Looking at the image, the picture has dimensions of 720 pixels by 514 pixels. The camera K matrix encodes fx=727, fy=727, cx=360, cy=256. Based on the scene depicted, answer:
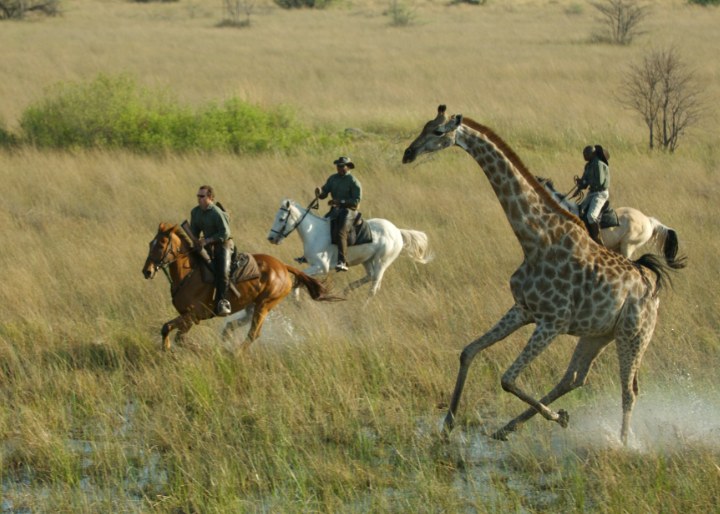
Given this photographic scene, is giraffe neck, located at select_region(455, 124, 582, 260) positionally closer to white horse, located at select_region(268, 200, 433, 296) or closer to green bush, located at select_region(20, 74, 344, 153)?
white horse, located at select_region(268, 200, 433, 296)

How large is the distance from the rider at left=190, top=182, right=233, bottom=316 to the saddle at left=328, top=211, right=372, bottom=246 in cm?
225

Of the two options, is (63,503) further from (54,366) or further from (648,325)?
(648,325)

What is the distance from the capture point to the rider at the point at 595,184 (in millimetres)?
9539

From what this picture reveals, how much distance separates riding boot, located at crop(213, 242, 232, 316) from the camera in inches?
281

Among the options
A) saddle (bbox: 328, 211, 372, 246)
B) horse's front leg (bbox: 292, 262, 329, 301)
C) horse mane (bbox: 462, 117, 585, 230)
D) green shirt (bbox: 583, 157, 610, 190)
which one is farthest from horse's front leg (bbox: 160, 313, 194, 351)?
green shirt (bbox: 583, 157, 610, 190)

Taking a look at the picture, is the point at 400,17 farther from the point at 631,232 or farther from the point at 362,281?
the point at 362,281

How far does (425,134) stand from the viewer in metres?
5.18

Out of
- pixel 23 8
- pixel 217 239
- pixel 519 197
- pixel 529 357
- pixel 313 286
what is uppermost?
pixel 23 8

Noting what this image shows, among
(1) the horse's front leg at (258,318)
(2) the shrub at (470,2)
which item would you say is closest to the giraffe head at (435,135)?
(1) the horse's front leg at (258,318)

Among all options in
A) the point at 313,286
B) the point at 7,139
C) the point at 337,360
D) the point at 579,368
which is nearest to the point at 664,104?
the point at 313,286

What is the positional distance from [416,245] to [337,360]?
11.2ft

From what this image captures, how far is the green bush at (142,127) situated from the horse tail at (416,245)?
7.45 meters

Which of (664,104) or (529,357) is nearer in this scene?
(529,357)

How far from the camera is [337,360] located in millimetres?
6992
